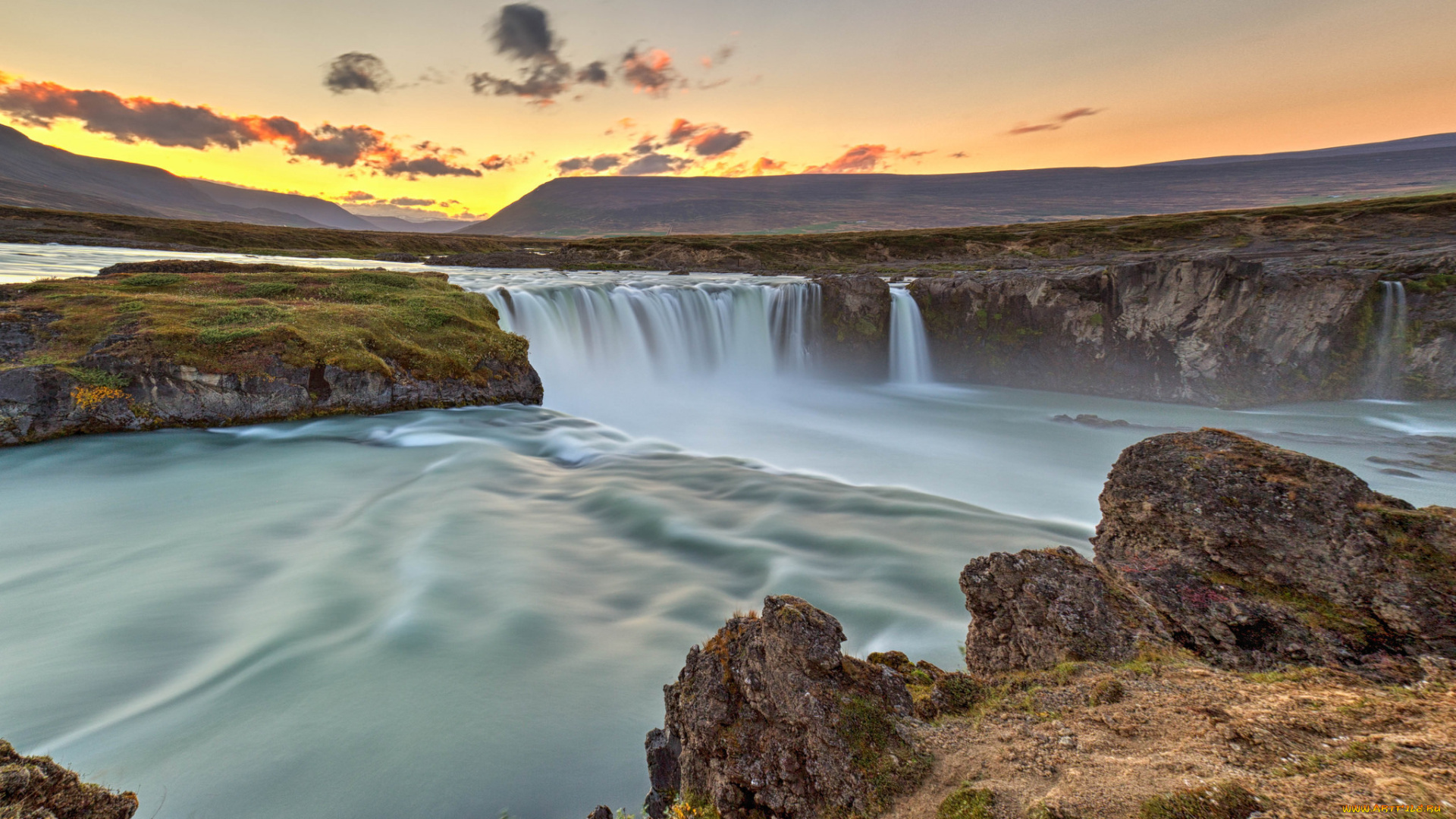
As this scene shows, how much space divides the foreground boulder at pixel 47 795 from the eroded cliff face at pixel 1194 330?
25.1 metres

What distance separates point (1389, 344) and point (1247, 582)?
80.8 feet

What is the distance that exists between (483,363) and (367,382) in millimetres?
2939

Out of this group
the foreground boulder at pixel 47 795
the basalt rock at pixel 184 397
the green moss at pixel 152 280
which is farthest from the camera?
the green moss at pixel 152 280

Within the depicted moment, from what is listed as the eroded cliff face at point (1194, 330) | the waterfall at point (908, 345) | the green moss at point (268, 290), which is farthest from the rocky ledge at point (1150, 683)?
the waterfall at point (908, 345)

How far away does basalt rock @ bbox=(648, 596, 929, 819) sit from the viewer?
2.70 meters

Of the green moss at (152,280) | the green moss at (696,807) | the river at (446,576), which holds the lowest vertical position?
the river at (446,576)

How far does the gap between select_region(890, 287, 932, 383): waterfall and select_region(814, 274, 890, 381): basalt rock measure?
30 centimetres

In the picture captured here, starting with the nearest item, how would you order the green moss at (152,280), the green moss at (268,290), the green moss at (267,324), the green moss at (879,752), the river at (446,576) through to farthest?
the green moss at (879,752) < the river at (446,576) < the green moss at (267,324) < the green moss at (152,280) < the green moss at (268,290)

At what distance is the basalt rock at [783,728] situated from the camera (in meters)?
2.70

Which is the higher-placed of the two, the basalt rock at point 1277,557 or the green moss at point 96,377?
the green moss at point 96,377

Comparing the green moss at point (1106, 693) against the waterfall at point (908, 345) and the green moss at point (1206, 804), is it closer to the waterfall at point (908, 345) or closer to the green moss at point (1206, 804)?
the green moss at point (1206, 804)

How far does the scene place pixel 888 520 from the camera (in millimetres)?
9672

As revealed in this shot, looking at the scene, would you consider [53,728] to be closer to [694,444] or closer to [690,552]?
[690,552]


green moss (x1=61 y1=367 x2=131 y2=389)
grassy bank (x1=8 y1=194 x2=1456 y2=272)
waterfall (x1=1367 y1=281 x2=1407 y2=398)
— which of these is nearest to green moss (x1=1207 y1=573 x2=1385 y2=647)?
green moss (x1=61 y1=367 x2=131 y2=389)
